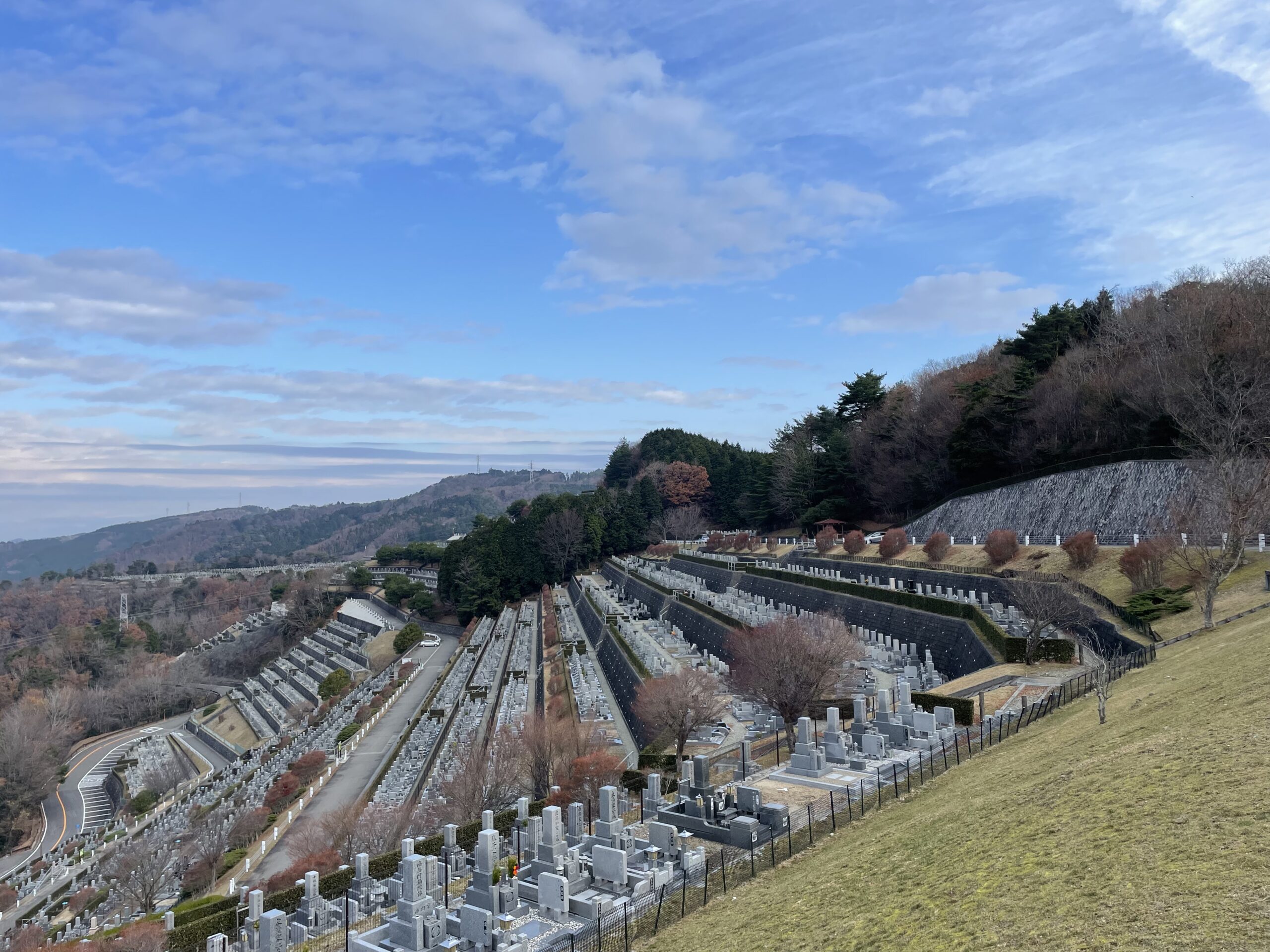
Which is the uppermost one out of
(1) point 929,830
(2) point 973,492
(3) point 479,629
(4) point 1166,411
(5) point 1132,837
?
(4) point 1166,411

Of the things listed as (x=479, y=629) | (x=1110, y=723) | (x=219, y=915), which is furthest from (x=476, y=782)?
(x=479, y=629)

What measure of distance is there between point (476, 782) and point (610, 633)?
67.4 ft

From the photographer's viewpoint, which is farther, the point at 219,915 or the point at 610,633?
the point at 610,633

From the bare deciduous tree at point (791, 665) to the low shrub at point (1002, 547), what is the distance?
1051 cm

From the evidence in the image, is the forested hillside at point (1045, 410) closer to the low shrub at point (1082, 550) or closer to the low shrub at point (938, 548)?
the low shrub at point (1082, 550)

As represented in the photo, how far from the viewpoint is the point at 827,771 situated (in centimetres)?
1886

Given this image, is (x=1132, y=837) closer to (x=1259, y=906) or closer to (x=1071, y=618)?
(x=1259, y=906)

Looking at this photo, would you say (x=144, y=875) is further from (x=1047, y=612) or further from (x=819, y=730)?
(x=1047, y=612)

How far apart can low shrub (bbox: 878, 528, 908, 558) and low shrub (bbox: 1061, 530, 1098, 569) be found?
40.8ft

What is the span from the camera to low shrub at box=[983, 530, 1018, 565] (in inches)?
1337

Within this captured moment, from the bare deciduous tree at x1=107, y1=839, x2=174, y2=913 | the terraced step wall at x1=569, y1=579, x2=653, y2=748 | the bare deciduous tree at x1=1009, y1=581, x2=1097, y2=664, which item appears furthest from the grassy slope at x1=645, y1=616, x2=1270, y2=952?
the bare deciduous tree at x1=107, y1=839, x2=174, y2=913

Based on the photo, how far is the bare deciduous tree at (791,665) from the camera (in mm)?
24234

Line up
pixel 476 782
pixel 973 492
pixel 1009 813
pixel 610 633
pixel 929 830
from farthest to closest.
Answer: pixel 973 492
pixel 610 633
pixel 476 782
pixel 929 830
pixel 1009 813

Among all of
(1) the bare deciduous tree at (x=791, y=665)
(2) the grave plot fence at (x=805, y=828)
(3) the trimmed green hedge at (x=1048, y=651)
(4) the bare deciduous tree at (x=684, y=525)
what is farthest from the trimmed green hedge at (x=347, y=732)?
(4) the bare deciduous tree at (x=684, y=525)
